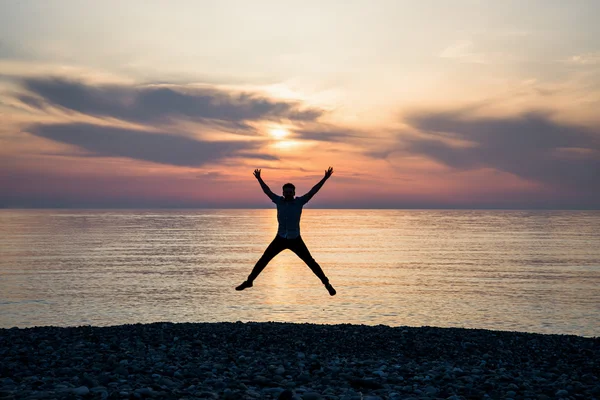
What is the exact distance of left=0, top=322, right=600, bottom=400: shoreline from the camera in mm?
11273

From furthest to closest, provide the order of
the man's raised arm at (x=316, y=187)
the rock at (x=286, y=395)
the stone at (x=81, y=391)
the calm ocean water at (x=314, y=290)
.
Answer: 1. the calm ocean water at (x=314, y=290)
2. the man's raised arm at (x=316, y=187)
3. the rock at (x=286, y=395)
4. the stone at (x=81, y=391)

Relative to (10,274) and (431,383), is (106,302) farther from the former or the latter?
(431,383)

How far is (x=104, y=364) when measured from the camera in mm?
13641

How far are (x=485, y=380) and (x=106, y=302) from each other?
32361 millimetres

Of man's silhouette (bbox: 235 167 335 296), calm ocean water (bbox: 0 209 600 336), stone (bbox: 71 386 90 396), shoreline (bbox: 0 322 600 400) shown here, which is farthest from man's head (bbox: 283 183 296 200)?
calm ocean water (bbox: 0 209 600 336)

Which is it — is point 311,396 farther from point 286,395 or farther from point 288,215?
point 288,215

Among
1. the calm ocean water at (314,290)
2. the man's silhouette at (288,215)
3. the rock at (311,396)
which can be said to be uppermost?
the man's silhouette at (288,215)

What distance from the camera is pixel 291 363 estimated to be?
1480 centimetres

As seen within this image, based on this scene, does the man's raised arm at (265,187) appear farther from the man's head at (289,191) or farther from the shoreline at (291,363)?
the shoreline at (291,363)

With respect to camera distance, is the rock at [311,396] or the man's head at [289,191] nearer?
the rock at [311,396]

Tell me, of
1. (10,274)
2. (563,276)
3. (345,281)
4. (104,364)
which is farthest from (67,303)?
(563,276)

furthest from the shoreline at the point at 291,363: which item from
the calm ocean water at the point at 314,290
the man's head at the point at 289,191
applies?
the calm ocean water at the point at 314,290

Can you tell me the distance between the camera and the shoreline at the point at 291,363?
11.3 metres

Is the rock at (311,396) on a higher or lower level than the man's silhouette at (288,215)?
lower
